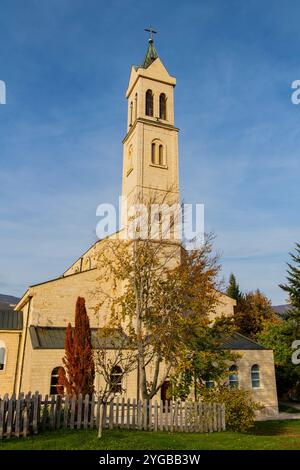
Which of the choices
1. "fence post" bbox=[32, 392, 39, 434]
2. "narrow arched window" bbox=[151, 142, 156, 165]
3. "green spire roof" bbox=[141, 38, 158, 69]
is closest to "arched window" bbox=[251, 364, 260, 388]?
"narrow arched window" bbox=[151, 142, 156, 165]

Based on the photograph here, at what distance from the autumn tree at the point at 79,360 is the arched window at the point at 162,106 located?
2126 centimetres

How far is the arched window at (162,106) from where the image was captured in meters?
35.5

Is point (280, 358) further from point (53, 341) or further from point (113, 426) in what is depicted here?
point (113, 426)

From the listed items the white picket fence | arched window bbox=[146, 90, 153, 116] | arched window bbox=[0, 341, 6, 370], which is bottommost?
the white picket fence

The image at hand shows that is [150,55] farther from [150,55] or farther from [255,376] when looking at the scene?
[255,376]

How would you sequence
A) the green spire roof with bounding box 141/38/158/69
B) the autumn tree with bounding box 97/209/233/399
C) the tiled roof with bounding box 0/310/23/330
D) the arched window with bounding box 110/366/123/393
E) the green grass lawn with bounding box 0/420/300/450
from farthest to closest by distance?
the green spire roof with bounding box 141/38/158/69
the tiled roof with bounding box 0/310/23/330
the autumn tree with bounding box 97/209/233/399
the arched window with bounding box 110/366/123/393
the green grass lawn with bounding box 0/420/300/450

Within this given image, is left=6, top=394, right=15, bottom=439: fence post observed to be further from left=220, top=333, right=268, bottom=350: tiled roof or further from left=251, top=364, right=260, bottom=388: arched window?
left=251, top=364, right=260, bottom=388: arched window

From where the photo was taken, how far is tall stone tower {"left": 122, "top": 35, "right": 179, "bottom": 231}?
3134cm

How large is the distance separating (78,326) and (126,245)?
5612 mm

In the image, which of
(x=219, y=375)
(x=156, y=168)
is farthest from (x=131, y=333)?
(x=156, y=168)

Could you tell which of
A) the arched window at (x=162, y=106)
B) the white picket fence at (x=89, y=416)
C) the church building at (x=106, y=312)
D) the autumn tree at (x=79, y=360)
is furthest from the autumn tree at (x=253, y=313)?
the white picket fence at (x=89, y=416)

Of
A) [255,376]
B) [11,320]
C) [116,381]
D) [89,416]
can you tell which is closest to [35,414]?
[89,416]

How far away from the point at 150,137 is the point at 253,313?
1158 inches

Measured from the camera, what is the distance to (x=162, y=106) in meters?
35.8
